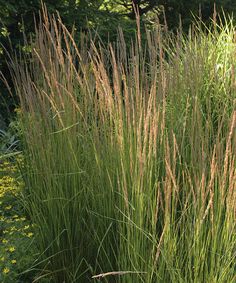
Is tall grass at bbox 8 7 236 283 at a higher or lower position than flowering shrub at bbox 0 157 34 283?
higher

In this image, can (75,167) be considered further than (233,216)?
Yes

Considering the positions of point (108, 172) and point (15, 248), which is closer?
point (108, 172)

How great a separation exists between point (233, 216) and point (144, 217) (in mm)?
386

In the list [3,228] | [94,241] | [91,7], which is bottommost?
[3,228]

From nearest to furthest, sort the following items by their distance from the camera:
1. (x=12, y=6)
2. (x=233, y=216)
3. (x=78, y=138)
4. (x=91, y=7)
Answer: (x=233, y=216), (x=78, y=138), (x=12, y=6), (x=91, y=7)

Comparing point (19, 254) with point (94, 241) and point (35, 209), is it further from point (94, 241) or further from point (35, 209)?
point (94, 241)

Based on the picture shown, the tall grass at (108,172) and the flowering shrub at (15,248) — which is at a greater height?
the tall grass at (108,172)

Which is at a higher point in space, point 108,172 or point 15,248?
point 108,172

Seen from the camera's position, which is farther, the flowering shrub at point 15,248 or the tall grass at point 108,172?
the flowering shrub at point 15,248

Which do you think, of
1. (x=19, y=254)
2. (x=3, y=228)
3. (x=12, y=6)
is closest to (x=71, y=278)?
(x=19, y=254)

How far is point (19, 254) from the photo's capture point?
2.71 meters

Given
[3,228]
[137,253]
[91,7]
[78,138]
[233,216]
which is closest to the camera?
[233,216]

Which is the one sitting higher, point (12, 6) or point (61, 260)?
point (12, 6)

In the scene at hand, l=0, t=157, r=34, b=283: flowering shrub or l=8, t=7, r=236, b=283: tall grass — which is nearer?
l=8, t=7, r=236, b=283: tall grass
